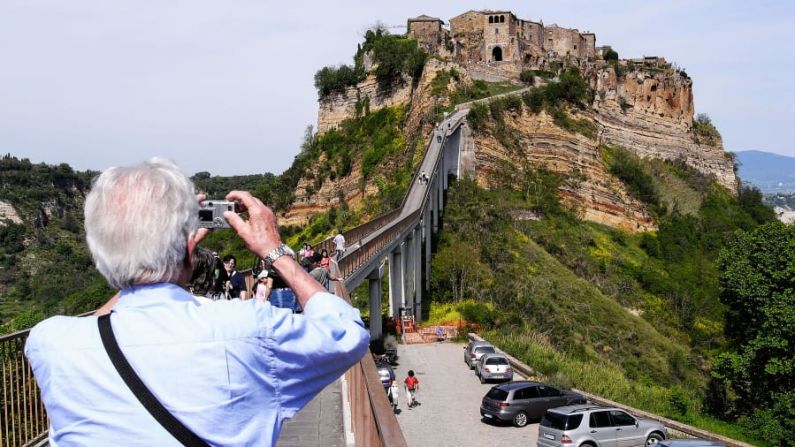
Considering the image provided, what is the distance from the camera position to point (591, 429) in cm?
1808

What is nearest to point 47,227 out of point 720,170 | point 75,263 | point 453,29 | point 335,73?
point 75,263

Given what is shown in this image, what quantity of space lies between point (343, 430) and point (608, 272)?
44937 millimetres

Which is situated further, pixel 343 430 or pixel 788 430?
pixel 788 430

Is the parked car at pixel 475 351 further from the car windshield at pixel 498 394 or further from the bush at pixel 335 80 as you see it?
the bush at pixel 335 80

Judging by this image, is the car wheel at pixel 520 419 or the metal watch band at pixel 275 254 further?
the car wheel at pixel 520 419

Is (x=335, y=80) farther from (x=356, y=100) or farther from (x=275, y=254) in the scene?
(x=275, y=254)

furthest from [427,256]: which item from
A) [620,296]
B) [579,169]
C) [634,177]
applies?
[634,177]

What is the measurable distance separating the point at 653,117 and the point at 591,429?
59.1m

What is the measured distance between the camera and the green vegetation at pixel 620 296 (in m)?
27.8

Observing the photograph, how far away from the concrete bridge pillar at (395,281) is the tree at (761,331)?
13867 millimetres

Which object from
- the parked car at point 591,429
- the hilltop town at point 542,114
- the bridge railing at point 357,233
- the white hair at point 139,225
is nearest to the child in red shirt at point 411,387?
the bridge railing at point 357,233

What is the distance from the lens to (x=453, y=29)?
7062cm

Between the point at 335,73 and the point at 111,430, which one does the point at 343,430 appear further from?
the point at 335,73

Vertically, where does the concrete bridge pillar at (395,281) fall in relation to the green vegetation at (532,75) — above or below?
below
